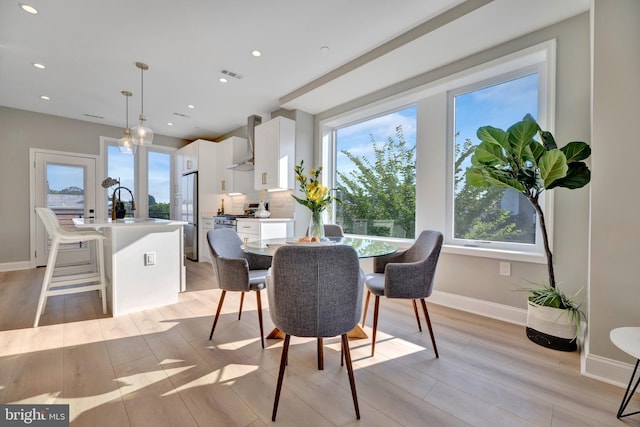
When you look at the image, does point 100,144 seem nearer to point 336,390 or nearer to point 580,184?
point 336,390

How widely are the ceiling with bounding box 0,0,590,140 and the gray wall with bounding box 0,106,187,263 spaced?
51 centimetres

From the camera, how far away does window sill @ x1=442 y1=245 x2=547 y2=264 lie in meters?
2.30

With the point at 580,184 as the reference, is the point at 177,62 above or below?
above

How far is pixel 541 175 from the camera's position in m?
1.89

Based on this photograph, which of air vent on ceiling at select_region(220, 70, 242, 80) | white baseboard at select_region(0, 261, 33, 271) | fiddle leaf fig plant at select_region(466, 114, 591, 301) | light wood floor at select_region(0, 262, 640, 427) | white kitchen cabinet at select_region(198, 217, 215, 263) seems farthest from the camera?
white kitchen cabinet at select_region(198, 217, 215, 263)

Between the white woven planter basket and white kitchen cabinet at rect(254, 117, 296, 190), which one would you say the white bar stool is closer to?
the white woven planter basket

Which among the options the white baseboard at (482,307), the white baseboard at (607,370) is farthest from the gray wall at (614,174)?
the white baseboard at (482,307)

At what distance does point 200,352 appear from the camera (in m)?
1.92

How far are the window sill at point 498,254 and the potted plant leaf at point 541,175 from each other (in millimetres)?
245

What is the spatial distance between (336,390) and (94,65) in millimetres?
4321

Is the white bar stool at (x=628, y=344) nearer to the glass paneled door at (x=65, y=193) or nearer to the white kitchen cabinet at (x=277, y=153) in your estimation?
the white kitchen cabinet at (x=277, y=153)

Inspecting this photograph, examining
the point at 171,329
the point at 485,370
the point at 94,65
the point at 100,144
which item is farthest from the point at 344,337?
the point at 100,144

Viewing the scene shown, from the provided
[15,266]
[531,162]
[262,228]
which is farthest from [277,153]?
[15,266]

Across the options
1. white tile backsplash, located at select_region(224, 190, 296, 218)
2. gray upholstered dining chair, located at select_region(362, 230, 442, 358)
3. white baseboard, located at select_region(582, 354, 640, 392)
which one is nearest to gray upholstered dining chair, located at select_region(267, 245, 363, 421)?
gray upholstered dining chair, located at select_region(362, 230, 442, 358)
